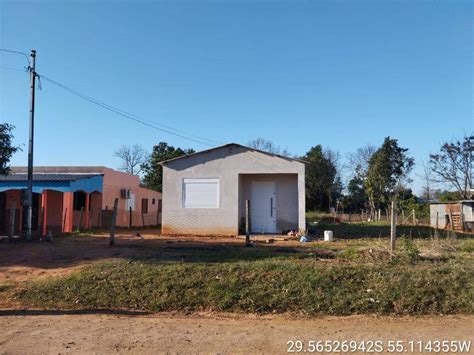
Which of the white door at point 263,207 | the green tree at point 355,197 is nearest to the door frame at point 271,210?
the white door at point 263,207

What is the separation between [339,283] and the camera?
8.34 meters

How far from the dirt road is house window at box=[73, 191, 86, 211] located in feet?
58.3

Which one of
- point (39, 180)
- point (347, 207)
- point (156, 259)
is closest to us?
point (156, 259)

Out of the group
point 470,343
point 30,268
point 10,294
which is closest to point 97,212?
point 30,268

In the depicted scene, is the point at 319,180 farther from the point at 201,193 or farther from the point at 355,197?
the point at 201,193

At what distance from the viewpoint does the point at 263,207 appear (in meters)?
19.1

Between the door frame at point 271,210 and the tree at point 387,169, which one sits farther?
the tree at point 387,169

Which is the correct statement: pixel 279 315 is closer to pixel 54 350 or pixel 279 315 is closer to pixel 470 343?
pixel 470 343

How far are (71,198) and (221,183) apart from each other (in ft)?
28.3

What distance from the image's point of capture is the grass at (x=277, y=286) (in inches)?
301

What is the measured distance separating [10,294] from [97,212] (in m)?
17.2

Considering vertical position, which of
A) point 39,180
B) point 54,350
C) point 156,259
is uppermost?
point 39,180

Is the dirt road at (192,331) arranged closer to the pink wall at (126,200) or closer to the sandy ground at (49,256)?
the sandy ground at (49,256)

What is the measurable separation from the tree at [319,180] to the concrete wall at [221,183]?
105ft
